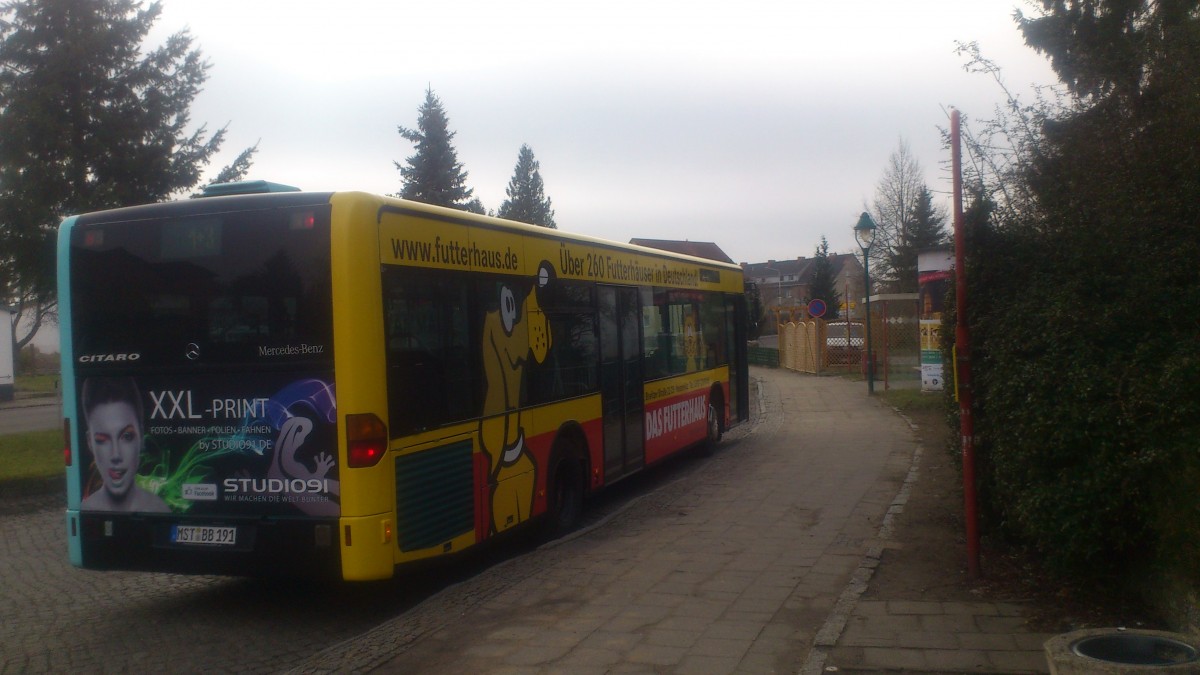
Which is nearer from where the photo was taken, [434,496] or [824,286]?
[434,496]

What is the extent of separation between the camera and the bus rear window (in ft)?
23.2

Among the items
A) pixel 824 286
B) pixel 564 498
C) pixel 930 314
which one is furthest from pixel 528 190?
pixel 564 498

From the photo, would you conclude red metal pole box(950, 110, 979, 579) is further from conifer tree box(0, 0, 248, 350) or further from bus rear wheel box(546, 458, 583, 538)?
conifer tree box(0, 0, 248, 350)

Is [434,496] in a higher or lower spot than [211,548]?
higher

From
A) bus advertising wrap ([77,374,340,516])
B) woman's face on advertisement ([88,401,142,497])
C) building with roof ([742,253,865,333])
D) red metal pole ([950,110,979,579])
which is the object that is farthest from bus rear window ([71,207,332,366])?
building with roof ([742,253,865,333])

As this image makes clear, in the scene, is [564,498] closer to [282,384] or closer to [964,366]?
[282,384]

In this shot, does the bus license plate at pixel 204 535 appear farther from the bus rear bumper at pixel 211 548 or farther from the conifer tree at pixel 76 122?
the conifer tree at pixel 76 122

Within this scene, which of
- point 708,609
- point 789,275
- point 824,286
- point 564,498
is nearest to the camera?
point 708,609

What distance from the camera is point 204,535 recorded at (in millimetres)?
7316

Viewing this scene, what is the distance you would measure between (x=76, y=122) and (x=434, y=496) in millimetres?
14017

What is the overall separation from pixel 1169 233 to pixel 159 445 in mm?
6951

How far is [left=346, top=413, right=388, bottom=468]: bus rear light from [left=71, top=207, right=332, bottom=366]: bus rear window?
488 mm

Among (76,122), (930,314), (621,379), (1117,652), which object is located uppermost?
(76,122)

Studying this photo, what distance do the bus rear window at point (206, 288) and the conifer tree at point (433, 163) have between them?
41871 mm
